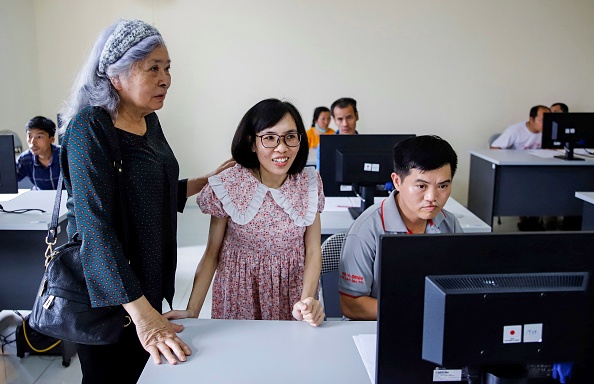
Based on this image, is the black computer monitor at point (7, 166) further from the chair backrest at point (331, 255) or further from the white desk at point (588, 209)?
the white desk at point (588, 209)

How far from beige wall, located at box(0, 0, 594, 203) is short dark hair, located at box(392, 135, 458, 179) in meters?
4.34

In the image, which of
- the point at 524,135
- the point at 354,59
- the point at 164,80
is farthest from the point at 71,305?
the point at 524,135

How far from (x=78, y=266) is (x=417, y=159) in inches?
39.2

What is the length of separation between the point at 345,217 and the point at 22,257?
1.68 m

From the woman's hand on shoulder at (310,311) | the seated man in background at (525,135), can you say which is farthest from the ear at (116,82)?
the seated man in background at (525,135)

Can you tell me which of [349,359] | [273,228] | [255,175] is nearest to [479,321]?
[349,359]

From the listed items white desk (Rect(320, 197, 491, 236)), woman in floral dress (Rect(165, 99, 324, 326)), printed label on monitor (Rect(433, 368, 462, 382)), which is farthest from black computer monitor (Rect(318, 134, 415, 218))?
printed label on monitor (Rect(433, 368, 462, 382))

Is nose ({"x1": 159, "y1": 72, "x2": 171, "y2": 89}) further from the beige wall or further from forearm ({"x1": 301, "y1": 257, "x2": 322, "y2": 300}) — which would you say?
the beige wall

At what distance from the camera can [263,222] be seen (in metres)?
1.76

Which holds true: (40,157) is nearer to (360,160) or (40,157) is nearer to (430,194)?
(360,160)

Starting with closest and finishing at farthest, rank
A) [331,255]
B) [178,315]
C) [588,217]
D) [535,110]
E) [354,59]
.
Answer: [178,315] < [331,255] < [588,217] < [535,110] < [354,59]

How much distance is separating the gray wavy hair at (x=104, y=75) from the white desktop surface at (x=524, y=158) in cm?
388

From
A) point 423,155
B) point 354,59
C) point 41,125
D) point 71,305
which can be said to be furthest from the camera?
point 354,59

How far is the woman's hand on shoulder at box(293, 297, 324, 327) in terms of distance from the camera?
1.49m
